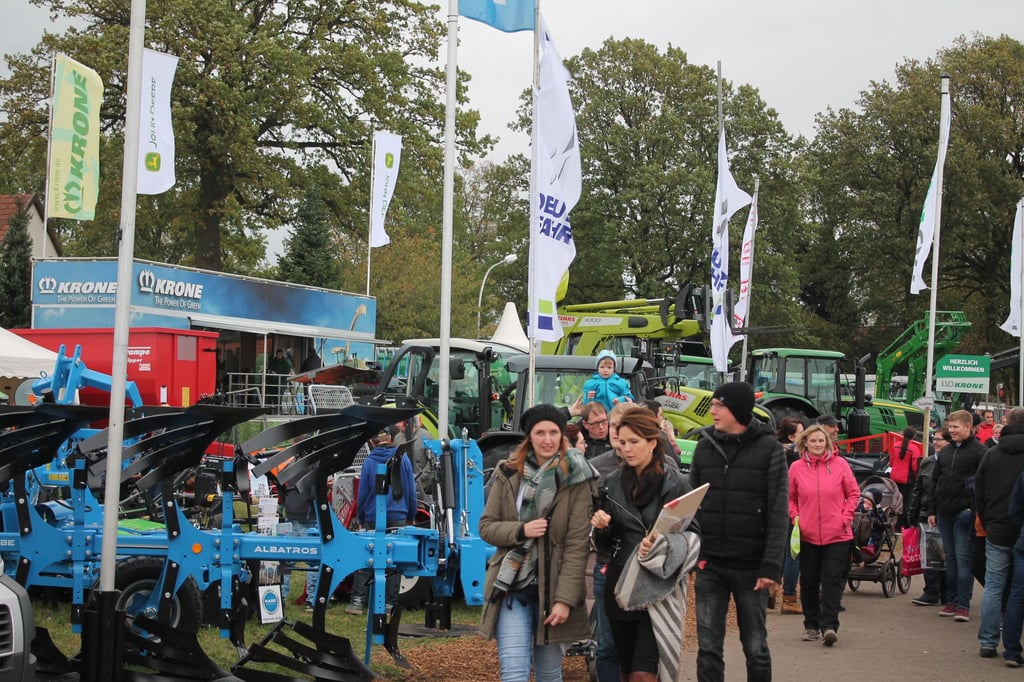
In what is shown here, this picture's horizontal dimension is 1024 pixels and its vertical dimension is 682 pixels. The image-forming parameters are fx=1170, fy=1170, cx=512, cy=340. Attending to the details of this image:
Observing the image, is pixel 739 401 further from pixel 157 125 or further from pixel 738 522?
pixel 157 125

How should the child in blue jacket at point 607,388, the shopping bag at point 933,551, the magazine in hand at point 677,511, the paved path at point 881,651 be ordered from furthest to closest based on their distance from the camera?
the shopping bag at point 933,551
the child in blue jacket at point 607,388
the paved path at point 881,651
the magazine in hand at point 677,511

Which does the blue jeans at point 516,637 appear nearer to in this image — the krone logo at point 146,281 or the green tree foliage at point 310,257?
the krone logo at point 146,281

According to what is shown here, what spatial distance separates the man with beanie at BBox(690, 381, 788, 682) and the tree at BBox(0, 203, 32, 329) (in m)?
33.2

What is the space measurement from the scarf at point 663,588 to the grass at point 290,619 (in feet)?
9.25

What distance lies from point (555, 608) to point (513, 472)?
0.71 metres

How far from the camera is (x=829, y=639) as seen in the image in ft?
32.7

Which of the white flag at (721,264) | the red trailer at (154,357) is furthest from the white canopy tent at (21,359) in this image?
the white flag at (721,264)

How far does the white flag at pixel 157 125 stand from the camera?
21297 mm

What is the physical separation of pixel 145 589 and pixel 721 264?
1261 centimetres

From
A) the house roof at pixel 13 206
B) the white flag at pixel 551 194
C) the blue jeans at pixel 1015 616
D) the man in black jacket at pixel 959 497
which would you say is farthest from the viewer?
the house roof at pixel 13 206

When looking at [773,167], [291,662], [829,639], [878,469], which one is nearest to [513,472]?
[291,662]

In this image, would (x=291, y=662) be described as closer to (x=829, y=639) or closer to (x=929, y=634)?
(x=829, y=639)

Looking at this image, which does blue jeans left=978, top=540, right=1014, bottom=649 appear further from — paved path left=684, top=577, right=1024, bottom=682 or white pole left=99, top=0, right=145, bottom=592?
white pole left=99, top=0, right=145, bottom=592

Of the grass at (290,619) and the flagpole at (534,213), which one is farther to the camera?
the flagpole at (534,213)
